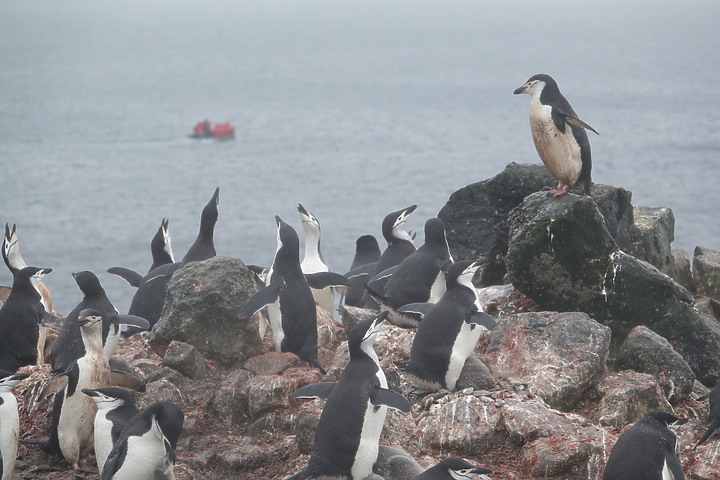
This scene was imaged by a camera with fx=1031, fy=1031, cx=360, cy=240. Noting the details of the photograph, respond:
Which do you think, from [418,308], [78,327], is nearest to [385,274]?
[418,308]

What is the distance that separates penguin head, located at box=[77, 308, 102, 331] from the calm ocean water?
28.1 meters

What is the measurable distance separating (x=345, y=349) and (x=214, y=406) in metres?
1.25

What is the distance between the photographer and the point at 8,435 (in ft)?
26.3

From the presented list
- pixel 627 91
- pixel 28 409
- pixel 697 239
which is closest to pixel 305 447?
pixel 28 409

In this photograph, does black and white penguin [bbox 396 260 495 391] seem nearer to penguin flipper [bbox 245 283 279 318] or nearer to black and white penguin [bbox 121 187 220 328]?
penguin flipper [bbox 245 283 279 318]

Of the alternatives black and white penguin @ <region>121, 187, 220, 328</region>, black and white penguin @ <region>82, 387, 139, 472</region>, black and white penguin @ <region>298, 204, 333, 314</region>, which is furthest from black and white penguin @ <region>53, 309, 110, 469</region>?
black and white penguin @ <region>298, 204, 333, 314</region>

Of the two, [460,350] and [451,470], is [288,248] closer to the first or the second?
[460,350]

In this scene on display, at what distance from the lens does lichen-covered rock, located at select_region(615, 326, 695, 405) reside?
30.5 ft

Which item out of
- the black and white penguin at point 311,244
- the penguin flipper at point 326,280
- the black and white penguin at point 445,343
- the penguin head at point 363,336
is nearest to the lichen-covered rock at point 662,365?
the black and white penguin at point 445,343

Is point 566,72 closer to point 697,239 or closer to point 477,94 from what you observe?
point 477,94

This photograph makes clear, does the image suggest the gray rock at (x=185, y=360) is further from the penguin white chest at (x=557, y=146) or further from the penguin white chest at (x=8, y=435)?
the penguin white chest at (x=557, y=146)

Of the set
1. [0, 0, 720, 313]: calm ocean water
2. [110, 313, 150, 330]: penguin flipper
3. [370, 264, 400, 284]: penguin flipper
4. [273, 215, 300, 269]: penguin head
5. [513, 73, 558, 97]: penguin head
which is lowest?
[0, 0, 720, 313]: calm ocean water

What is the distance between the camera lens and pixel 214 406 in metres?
8.81

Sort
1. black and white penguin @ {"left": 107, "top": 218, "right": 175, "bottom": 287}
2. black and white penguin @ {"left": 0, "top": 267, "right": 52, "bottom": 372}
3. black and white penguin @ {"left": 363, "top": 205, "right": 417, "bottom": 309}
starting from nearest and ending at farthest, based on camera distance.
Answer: black and white penguin @ {"left": 0, "top": 267, "right": 52, "bottom": 372} < black and white penguin @ {"left": 363, "top": 205, "right": 417, "bottom": 309} < black and white penguin @ {"left": 107, "top": 218, "right": 175, "bottom": 287}
